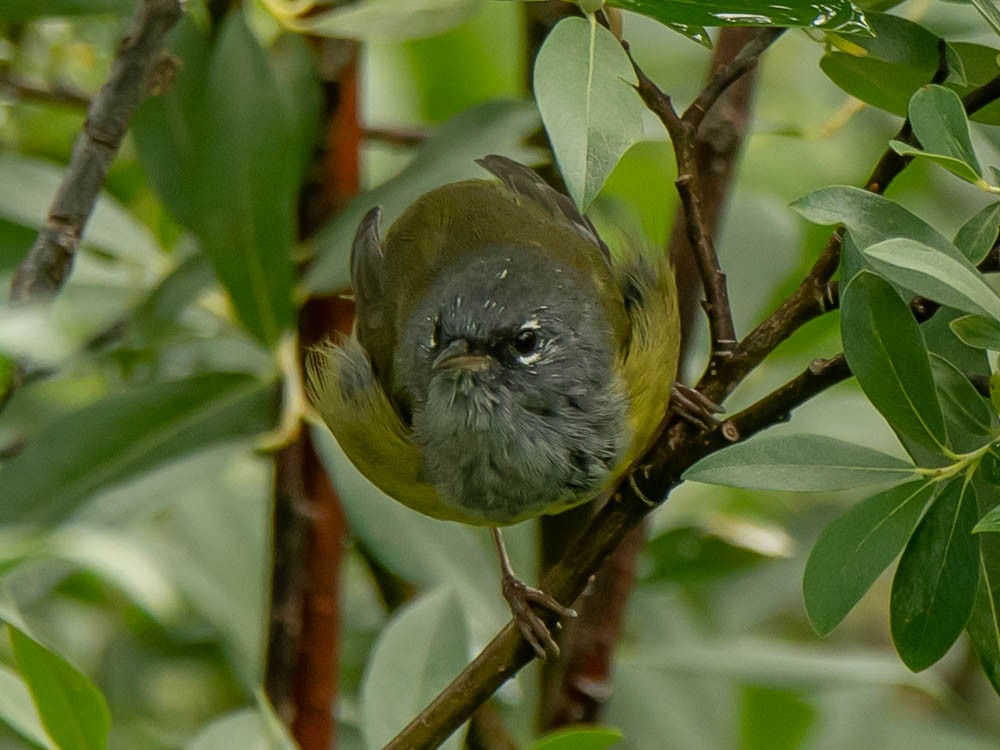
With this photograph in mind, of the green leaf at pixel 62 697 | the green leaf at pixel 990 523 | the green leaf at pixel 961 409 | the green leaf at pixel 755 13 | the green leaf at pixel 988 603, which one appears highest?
the green leaf at pixel 755 13

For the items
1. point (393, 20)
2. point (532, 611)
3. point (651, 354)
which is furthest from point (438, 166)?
point (532, 611)

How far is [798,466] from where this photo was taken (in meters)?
1.22

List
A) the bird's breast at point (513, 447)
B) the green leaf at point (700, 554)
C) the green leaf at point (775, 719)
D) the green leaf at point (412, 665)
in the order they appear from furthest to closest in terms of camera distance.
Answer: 1. the green leaf at point (775, 719)
2. the green leaf at point (700, 554)
3. the bird's breast at point (513, 447)
4. the green leaf at point (412, 665)

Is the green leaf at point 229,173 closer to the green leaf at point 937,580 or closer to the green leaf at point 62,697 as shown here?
the green leaf at point 62,697

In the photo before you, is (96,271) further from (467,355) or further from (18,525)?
(467,355)

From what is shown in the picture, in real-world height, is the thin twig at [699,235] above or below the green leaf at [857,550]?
above

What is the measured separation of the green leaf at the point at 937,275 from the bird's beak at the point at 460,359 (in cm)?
99

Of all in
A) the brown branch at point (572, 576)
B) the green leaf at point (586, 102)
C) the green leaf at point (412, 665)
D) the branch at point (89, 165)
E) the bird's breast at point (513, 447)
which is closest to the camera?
the green leaf at point (586, 102)

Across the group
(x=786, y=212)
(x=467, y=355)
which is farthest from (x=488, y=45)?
(x=467, y=355)

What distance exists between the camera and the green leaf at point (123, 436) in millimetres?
2035

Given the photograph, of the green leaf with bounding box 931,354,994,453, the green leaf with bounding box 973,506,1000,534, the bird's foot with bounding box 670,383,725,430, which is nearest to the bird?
the bird's foot with bounding box 670,383,725,430

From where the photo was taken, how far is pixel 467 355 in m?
2.05

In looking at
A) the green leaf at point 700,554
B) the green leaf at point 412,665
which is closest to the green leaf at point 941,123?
the green leaf at point 412,665

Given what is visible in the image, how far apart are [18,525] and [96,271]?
650 mm
